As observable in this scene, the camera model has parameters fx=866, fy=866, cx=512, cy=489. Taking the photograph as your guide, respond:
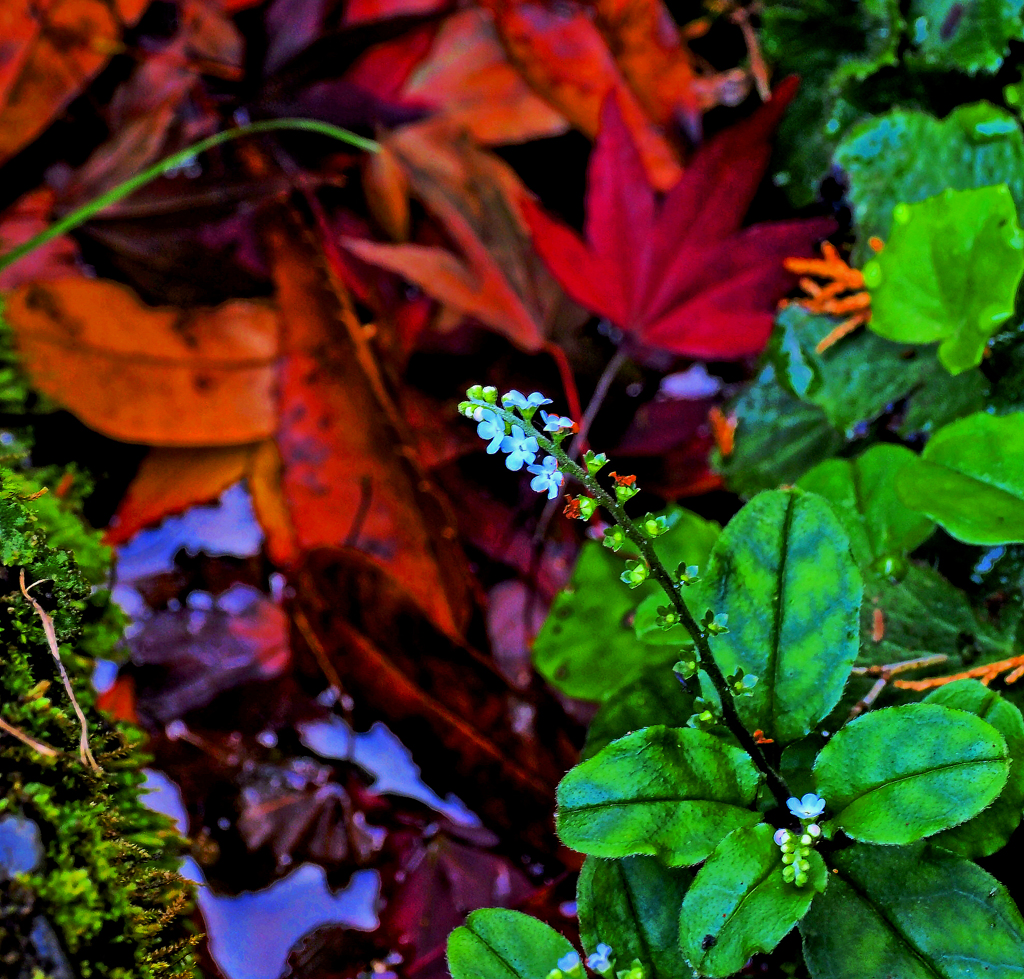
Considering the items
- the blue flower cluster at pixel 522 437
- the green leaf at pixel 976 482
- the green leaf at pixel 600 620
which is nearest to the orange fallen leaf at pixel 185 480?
the green leaf at pixel 600 620

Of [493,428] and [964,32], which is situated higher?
[493,428]

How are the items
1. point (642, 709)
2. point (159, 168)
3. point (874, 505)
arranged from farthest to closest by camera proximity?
point (159, 168), point (874, 505), point (642, 709)

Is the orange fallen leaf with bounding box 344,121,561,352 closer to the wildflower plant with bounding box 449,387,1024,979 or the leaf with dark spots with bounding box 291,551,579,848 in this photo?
the leaf with dark spots with bounding box 291,551,579,848

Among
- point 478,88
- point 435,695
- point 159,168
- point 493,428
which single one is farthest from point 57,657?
point 478,88

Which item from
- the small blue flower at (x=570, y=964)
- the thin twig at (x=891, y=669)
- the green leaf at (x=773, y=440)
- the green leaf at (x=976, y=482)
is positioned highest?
the green leaf at (x=976, y=482)

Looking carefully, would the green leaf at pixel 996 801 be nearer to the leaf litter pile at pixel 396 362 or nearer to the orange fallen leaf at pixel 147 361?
the leaf litter pile at pixel 396 362

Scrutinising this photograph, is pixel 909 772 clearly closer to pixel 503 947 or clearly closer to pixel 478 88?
pixel 503 947

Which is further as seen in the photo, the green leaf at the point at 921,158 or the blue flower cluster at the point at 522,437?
the green leaf at the point at 921,158
